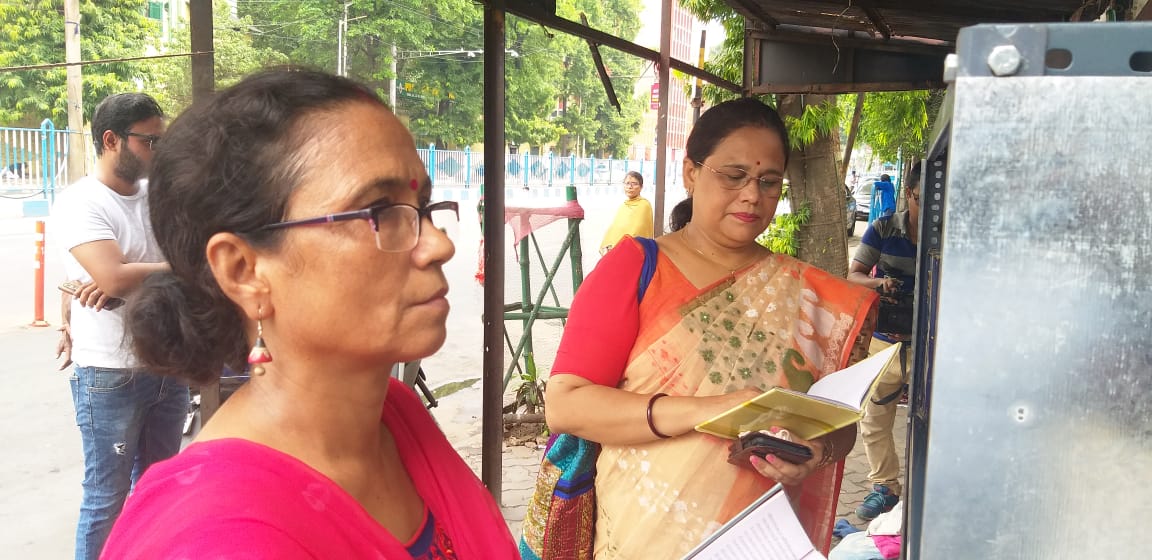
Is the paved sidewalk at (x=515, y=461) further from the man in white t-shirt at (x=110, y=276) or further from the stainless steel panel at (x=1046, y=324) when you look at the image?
the stainless steel panel at (x=1046, y=324)

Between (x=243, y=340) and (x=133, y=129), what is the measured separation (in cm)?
207

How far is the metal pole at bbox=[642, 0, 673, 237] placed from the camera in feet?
17.3

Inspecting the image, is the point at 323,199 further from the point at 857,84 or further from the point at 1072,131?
the point at 857,84

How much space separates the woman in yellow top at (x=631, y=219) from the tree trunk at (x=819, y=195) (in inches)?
106

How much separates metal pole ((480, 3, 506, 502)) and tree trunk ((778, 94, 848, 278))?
3.12 meters

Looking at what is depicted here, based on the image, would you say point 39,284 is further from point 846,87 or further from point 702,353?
point 702,353

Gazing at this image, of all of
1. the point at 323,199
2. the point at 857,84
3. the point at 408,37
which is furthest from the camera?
the point at 408,37

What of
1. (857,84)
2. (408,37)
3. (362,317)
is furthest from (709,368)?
(408,37)

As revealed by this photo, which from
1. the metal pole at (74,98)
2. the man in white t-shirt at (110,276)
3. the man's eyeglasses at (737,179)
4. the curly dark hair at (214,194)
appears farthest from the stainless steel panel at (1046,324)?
the metal pole at (74,98)

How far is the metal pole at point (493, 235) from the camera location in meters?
2.91

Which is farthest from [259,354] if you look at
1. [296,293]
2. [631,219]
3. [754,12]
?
[631,219]

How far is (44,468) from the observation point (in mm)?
4242

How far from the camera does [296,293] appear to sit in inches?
39.9

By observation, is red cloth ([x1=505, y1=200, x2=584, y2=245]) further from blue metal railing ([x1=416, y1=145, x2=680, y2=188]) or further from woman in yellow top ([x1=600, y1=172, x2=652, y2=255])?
blue metal railing ([x1=416, y1=145, x2=680, y2=188])
